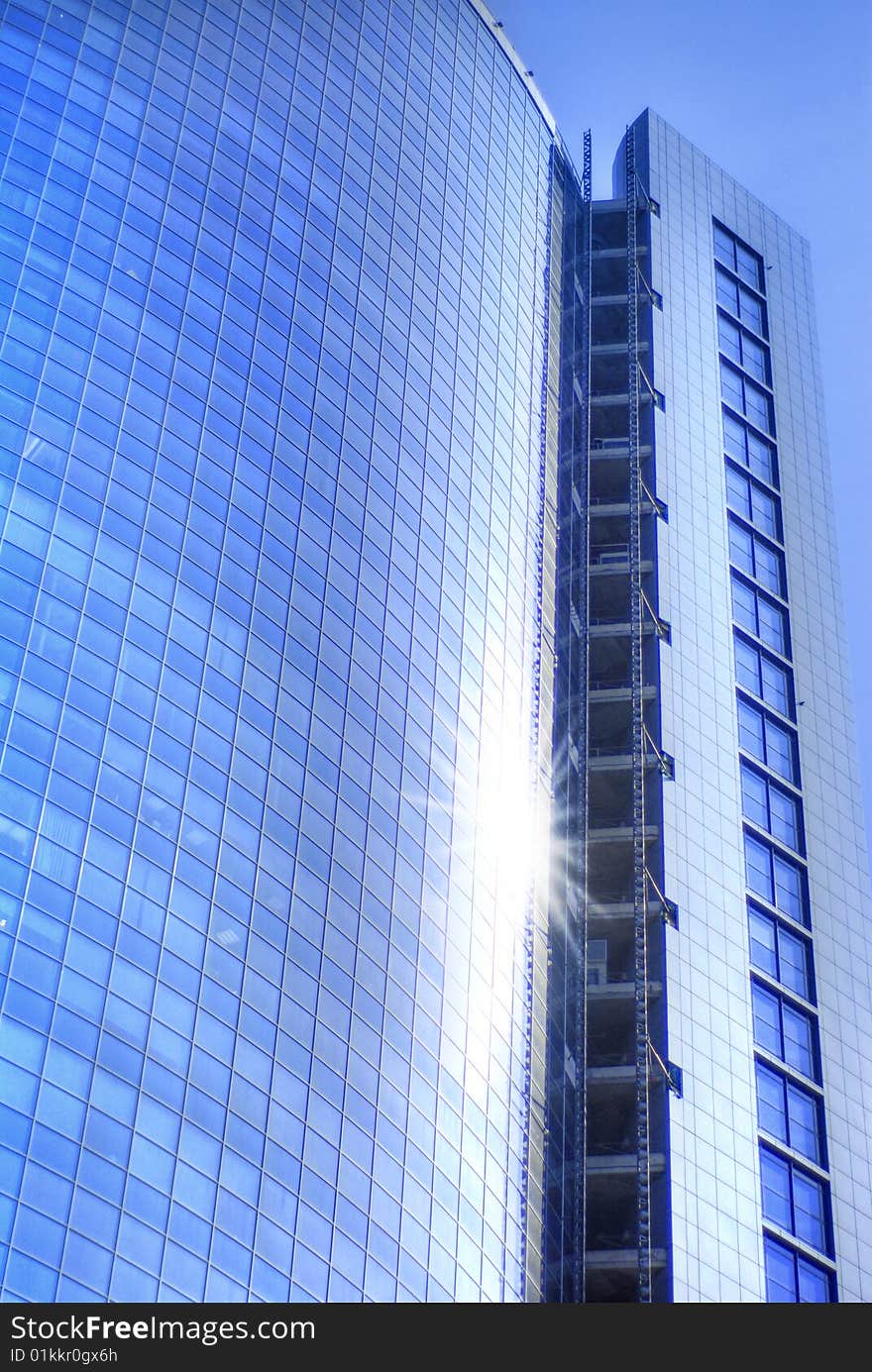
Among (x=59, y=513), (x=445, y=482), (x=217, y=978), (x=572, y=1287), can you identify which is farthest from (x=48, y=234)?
(x=572, y=1287)

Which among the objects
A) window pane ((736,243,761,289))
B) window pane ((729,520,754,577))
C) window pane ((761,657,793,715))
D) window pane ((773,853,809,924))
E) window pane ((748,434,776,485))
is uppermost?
window pane ((736,243,761,289))

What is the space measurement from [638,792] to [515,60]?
184 ft

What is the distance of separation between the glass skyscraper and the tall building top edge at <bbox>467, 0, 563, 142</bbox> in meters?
0.58

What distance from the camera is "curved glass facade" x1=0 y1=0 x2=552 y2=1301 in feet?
237

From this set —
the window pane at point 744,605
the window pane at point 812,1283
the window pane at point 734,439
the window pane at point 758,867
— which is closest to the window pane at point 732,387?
the window pane at point 734,439

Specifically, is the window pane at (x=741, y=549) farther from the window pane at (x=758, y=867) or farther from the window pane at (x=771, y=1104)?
the window pane at (x=771, y=1104)

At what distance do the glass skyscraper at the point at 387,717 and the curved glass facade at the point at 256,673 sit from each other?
23 centimetres

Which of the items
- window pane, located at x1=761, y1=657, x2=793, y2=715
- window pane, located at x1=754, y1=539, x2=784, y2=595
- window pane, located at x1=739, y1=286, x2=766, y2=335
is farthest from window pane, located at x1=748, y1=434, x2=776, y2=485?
window pane, located at x1=761, y1=657, x2=793, y2=715

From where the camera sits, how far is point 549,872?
10281 cm

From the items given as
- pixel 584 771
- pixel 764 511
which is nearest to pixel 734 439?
pixel 764 511

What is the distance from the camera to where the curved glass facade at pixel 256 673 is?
72.3m

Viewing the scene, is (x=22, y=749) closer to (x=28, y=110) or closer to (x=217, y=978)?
(x=217, y=978)

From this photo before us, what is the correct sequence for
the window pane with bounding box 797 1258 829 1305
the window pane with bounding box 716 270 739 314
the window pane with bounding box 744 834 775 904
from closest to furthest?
the window pane with bounding box 797 1258 829 1305 → the window pane with bounding box 744 834 775 904 → the window pane with bounding box 716 270 739 314

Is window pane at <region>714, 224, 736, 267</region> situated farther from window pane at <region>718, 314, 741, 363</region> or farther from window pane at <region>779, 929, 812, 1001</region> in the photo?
window pane at <region>779, 929, 812, 1001</region>
